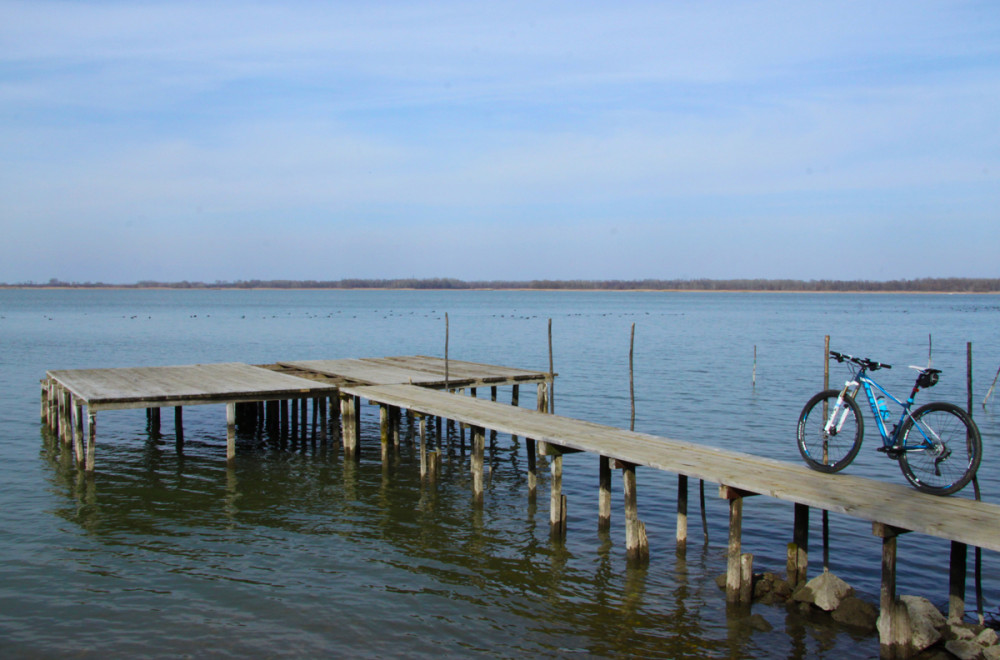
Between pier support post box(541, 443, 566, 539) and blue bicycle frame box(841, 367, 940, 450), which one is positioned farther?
pier support post box(541, 443, 566, 539)

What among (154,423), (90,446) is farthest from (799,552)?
(154,423)

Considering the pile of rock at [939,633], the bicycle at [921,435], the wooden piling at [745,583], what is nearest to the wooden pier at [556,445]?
the wooden piling at [745,583]

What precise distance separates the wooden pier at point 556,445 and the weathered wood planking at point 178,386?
27 mm

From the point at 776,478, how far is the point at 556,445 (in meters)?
3.45

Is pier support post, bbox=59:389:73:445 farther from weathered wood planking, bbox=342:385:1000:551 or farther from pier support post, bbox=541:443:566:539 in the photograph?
pier support post, bbox=541:443:566:539

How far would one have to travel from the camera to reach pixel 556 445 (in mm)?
11766

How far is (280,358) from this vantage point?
42031mm

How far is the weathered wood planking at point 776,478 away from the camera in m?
7.55

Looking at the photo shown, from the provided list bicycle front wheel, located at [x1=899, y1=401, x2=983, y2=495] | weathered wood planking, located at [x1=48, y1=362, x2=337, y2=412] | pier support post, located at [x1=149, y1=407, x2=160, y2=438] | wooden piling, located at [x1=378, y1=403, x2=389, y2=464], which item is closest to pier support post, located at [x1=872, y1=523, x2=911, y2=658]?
bicycle front wheel, located at [x1=899, y1=401, x2=983, y2=495]

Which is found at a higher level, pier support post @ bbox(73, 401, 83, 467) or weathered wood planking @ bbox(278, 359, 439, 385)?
weathered wood planking @ bbox(278, 359, 439, 385)

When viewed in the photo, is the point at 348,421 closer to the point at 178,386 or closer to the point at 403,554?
the point at 178,386

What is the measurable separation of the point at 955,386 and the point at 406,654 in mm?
28405

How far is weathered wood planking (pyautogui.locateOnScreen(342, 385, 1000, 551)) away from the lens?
24.8ft

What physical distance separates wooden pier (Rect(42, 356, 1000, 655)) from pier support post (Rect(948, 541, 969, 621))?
14mm
